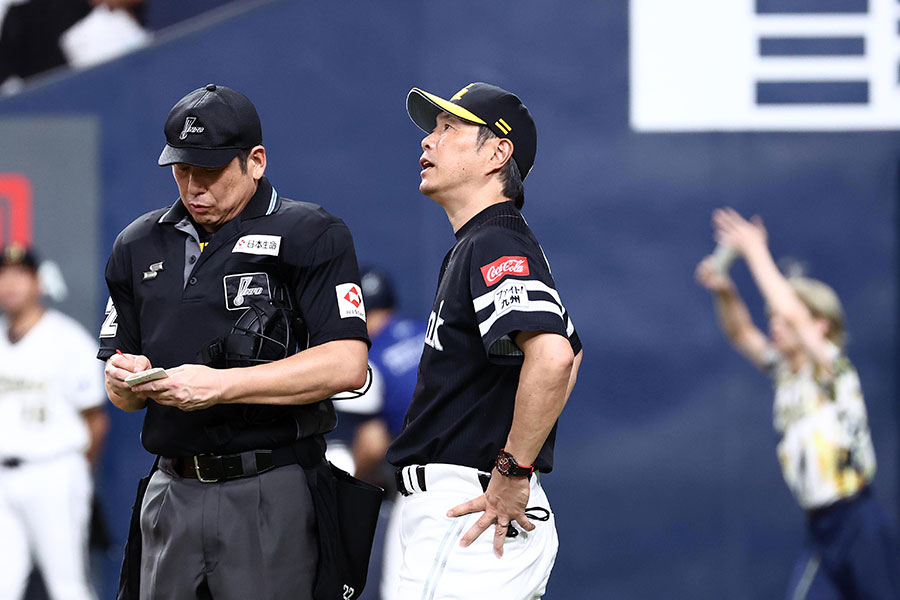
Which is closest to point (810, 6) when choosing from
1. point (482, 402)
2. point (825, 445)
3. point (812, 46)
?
point (812, 46)

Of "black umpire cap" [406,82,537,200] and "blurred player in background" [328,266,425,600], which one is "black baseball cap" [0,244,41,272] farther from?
"black umpire cap" [406,82,537,200]

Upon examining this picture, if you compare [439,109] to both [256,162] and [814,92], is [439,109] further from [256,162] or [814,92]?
[814,92]

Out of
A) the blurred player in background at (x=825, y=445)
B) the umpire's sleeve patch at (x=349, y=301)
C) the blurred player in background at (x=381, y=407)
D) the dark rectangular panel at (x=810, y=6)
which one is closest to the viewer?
the umpire's sleeve patch at (x=349, y=301)

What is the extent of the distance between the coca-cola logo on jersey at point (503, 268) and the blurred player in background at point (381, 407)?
2.90m

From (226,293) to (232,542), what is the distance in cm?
56

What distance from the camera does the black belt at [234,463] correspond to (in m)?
2.72

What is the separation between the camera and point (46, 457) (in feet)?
19.2

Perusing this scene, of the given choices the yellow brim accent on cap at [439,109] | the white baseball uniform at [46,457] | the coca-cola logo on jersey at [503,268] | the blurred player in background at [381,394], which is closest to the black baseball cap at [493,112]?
the yellow brim accent on cap at [439,109]

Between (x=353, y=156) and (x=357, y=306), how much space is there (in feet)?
11.5

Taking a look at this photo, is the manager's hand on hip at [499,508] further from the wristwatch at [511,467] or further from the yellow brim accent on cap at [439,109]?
the yellow brim accent on cap at [439,109]

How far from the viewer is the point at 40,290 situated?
600cm

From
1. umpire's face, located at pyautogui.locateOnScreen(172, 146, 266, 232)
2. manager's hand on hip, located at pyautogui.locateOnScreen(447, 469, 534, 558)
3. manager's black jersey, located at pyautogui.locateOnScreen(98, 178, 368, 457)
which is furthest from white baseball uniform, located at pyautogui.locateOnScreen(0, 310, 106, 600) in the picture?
manager's hand on hip, located at pyautogui.locateOnScreen(447, 469, 534, 558)

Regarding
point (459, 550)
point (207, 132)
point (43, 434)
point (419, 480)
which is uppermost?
point (207, 132)

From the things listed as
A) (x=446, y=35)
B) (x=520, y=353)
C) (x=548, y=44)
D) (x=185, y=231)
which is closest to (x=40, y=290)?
(x=446, y=35)
